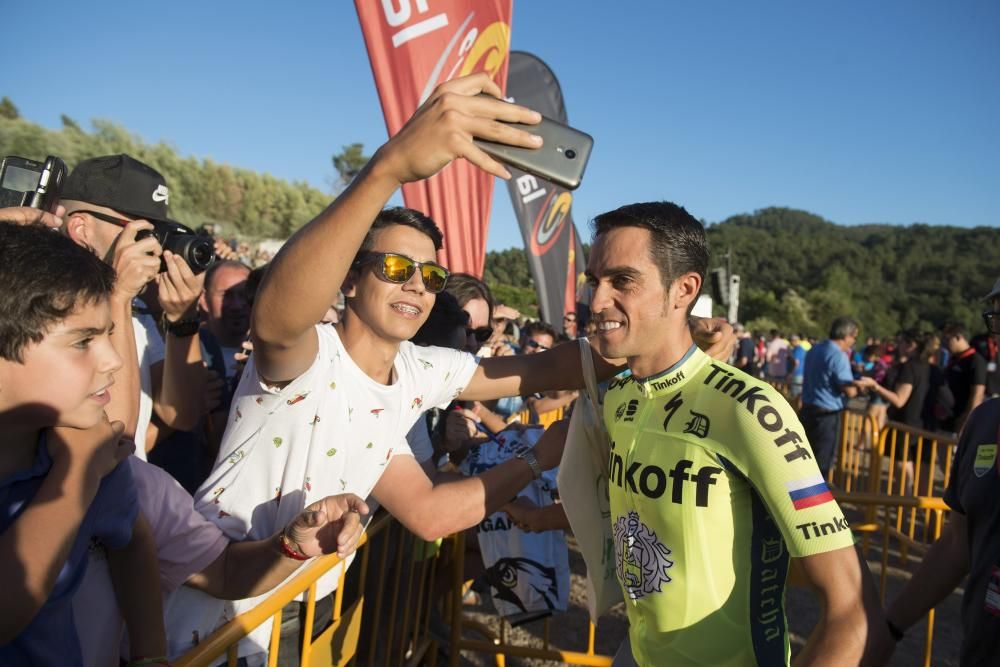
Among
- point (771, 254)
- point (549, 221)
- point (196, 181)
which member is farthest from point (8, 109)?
point (771, 254)

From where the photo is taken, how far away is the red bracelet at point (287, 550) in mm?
1644

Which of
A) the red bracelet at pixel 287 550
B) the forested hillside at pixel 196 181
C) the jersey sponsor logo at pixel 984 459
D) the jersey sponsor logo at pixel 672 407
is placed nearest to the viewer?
the red bracelet at pixel 287 550

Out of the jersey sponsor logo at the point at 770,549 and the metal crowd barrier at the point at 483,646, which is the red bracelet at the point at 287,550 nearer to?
the jersey sponsor logo at the point at 770,549

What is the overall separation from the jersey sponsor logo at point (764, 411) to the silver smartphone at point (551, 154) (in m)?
0.87

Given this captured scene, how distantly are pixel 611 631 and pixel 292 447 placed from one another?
365 cm

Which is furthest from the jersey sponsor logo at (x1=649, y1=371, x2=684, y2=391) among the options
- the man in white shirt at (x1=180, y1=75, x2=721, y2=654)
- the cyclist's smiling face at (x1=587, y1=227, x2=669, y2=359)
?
the man in white shirt at (x1=180, y1=75, x2=721, y2=654)

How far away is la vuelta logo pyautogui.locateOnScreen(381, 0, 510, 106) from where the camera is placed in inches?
165

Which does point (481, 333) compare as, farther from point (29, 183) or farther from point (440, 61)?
point (29, 183)

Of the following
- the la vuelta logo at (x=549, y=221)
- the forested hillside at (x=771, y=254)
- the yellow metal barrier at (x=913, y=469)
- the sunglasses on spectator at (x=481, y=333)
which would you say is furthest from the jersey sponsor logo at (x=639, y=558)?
the forested hillside at (x=771, y=254)

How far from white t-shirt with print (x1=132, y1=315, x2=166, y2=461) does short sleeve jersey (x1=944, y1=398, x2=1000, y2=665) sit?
297 cm

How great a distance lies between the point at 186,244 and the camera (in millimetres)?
2051

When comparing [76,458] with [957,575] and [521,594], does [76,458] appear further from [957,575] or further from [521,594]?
[957,575]

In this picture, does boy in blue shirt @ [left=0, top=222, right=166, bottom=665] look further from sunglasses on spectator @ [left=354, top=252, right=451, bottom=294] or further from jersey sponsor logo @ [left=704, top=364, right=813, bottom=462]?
jersey sponsor logo @ [left=704, top=364, right=813, bottom=462]

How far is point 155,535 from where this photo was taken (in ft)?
5.29
